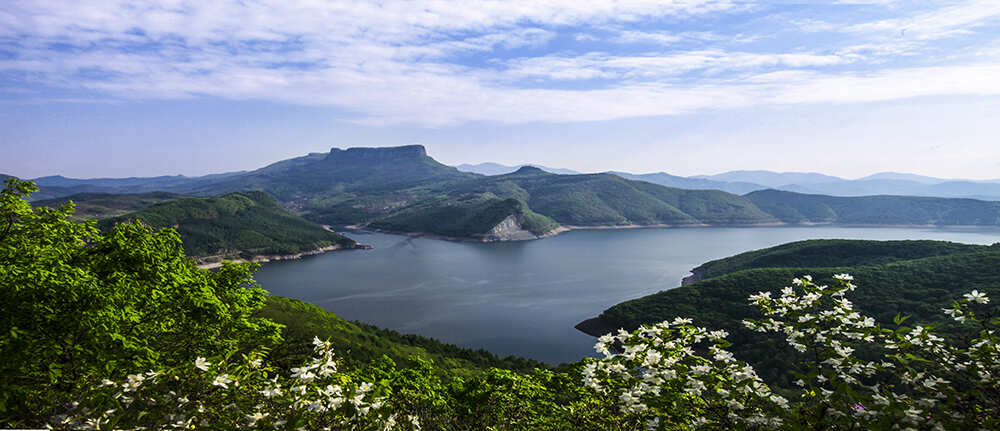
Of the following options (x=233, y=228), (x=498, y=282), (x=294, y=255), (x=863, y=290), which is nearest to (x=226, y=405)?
(x=863, y=290)

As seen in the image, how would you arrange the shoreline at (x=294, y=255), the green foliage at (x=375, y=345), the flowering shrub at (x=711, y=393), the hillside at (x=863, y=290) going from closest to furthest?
the flowering shrub at (x=711, y=393)
the green foliage at (x=375, y=345)
the hillside at (x=863, y=290)
the shoreline at (x=294, y=255)

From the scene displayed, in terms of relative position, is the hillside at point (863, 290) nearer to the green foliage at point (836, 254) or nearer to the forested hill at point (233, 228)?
the green foliage at point (836, 254)

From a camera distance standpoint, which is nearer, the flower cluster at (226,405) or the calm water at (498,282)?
the flower cluster at (226,405)

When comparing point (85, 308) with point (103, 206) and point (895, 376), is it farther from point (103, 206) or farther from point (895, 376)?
point (103, 206)

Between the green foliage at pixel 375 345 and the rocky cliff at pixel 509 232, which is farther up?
the rocky cliff at pixel 509 232

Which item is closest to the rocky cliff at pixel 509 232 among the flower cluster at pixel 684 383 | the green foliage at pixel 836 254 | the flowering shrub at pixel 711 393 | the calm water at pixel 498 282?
the calm water at pixel 498 282

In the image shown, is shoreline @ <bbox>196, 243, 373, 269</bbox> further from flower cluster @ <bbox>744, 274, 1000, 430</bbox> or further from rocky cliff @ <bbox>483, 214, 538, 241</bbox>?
flower cluster @ <bbox>744, 274, 1000, 430</bbox>

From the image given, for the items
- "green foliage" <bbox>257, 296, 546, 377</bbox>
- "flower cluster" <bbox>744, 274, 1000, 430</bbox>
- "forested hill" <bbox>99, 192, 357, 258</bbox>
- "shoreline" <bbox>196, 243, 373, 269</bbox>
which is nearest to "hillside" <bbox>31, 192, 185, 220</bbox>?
"forested hill" <bbox>99, 192, 357, 258</bbox>
